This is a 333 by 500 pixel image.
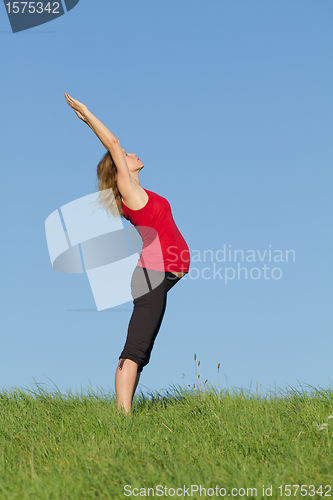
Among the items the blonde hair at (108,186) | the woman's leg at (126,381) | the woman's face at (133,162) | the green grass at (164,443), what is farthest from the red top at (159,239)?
the green grass at (164,443)

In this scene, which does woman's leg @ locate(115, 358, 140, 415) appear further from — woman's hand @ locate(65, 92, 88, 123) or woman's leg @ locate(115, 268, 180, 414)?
woman's hand @ locate(65, 92, 88, 123)

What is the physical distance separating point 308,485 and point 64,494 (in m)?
1.46

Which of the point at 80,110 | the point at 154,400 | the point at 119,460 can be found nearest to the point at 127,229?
the point at 80,110

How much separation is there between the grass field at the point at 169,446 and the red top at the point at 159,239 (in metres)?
1.47

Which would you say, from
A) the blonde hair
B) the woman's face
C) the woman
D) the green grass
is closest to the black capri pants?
the woman

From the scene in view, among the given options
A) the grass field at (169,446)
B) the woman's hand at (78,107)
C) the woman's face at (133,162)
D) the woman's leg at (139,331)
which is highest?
the woman's hand at (78,107)

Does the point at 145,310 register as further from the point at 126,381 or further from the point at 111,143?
the point at 111,143

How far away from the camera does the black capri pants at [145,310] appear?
4254 mm

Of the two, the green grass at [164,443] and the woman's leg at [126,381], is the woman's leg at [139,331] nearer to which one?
the woman's leg at [126,381]

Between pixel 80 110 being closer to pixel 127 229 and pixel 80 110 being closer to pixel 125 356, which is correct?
pixel 127 229

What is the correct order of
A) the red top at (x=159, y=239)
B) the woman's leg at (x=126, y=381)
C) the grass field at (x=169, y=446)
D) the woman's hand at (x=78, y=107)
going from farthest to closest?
1. the red top at (x=159, y=239)
2. the woman's hand at (x=78, y=107)
3. the woman's leg at (x=126, y=381)
4. the grass field at (x=169, y=446)

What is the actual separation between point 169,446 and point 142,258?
5.98 ft

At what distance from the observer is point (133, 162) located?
4.75 m

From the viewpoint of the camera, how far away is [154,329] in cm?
433
